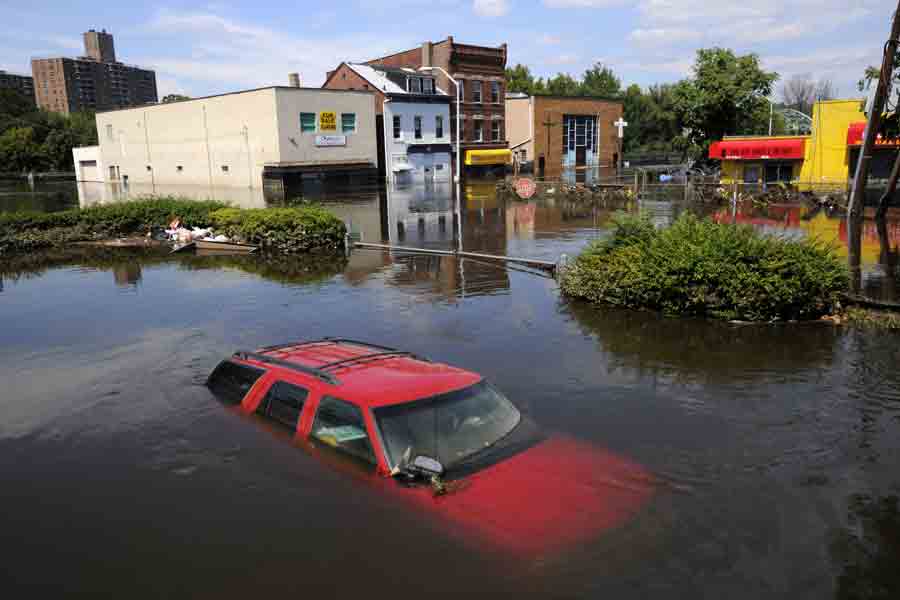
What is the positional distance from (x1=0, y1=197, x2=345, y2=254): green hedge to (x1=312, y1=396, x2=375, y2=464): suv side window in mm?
17247

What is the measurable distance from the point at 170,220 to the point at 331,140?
84.7 feet

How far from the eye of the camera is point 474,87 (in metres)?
62.2

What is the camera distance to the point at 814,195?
35844mm

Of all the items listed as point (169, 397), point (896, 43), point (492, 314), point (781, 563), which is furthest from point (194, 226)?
point (781, 563)

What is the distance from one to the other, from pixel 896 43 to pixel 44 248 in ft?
91.2

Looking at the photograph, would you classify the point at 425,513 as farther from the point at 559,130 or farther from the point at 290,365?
the point at 559,130

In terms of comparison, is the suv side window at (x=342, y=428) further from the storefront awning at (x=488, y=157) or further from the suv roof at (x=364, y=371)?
the storefront awning at (x=488, y=157)

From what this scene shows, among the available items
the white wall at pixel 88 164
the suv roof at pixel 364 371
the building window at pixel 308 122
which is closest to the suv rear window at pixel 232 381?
the suv roof at pixel 364 371

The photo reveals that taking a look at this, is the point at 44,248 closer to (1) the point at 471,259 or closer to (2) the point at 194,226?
(2) the point at 194,226

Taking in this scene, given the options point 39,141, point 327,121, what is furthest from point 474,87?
point 39,141

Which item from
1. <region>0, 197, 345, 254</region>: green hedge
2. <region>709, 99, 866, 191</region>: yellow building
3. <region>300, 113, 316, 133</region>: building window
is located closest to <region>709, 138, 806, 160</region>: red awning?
<region>709, 99, 866, 191</region>: yellow building

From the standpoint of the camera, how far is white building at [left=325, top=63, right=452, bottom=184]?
187 ft

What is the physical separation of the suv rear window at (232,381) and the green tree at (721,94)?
54.3 m

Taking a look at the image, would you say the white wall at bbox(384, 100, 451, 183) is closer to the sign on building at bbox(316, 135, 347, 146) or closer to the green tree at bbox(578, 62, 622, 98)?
the sign on building at bbox(316, 135, 347, 146)
